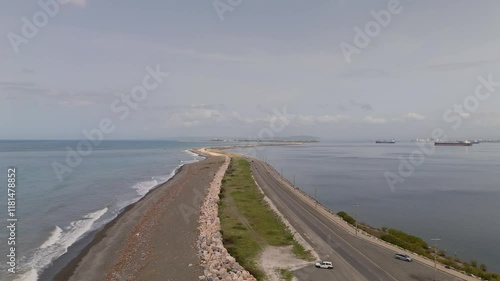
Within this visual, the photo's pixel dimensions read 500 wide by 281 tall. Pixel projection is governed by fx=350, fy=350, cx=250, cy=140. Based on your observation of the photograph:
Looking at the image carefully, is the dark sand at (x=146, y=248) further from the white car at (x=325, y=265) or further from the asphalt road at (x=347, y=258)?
the asphalt road at (x=347, y=258)

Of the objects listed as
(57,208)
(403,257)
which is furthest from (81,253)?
(403,257)

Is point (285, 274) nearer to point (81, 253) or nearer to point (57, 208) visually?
point (81, 253)

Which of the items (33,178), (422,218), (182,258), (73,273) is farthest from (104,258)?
(33,178)

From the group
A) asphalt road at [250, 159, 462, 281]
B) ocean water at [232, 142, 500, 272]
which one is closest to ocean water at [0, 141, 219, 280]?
asphalt road at [250, 159, 462, 281]

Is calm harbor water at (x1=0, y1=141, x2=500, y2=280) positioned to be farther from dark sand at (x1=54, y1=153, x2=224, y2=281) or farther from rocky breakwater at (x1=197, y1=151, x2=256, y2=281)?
rocky breakwater at (x1=197, y1=151, x2=256, y2=281)

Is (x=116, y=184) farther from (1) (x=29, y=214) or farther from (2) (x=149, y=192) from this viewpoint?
(1) (x=29, y=214)

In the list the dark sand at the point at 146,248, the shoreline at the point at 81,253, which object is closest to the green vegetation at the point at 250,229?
the dark sand at the point at 146,248
